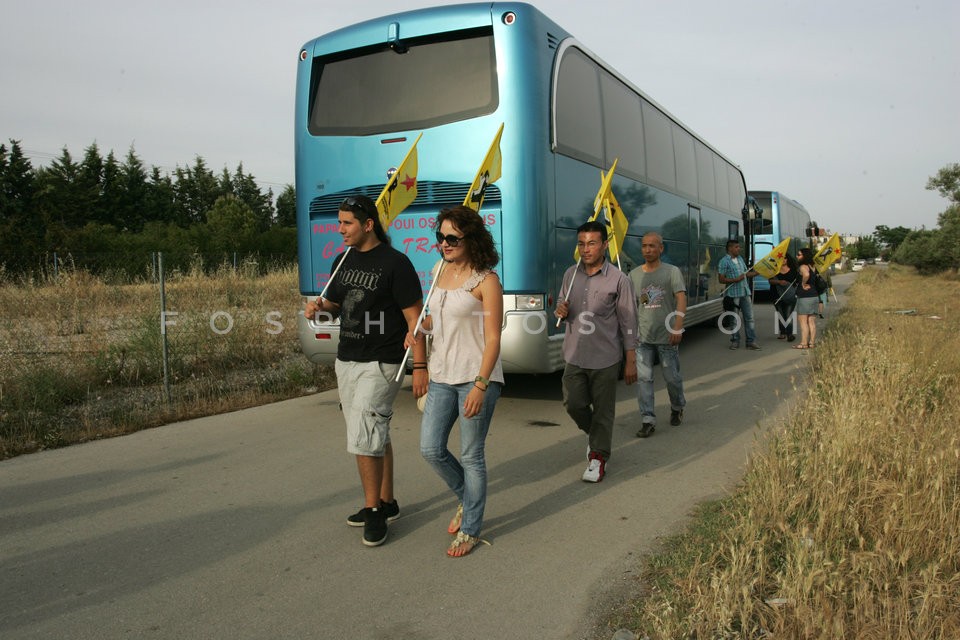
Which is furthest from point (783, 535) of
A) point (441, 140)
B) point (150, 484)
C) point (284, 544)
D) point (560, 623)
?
point (441, 140)

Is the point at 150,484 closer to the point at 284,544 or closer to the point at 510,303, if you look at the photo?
the point at 284,544

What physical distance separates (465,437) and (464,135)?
12.2 ft

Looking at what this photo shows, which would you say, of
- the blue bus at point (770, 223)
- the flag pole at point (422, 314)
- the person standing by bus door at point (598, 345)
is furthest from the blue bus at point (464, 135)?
the blue bus at point (770, 223)

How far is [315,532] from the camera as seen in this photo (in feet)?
13.7

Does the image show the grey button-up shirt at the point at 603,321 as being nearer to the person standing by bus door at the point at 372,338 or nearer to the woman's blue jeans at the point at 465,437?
the woman's blue jeans at the point at 465,437

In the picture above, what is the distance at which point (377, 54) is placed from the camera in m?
7.22

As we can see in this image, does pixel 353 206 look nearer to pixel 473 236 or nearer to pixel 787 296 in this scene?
pixel 473 236

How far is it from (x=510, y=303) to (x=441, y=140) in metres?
1.67

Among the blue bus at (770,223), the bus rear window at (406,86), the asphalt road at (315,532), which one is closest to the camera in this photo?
the asphalt road at (315,532)

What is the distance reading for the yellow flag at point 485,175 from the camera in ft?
17.8

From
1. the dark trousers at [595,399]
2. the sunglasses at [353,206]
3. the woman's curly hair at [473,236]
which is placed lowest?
the dark trousers at [595,399]

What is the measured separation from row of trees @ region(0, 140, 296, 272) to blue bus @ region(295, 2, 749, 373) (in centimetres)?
1166

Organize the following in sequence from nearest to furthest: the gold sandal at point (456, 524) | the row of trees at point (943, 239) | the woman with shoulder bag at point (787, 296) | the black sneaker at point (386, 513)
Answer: the gold sandal at point (456, 524) → the black sneaker at point (386, 513) → the woman with shoulder bag at point (787, 296) → the row of trees at point (943, 239)

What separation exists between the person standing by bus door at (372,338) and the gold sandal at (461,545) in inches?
16.2
